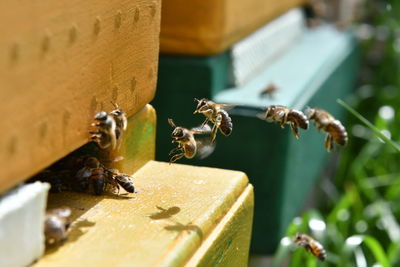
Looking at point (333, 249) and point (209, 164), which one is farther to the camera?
point (333, 249)

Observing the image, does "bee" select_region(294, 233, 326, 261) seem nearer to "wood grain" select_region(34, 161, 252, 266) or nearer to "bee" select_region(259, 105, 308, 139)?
"bee" select_region(259, 105, 308, 139)

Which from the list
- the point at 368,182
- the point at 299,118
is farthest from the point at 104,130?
the point at 368,182

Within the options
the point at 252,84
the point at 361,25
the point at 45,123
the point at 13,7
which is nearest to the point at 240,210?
the point at 45,123

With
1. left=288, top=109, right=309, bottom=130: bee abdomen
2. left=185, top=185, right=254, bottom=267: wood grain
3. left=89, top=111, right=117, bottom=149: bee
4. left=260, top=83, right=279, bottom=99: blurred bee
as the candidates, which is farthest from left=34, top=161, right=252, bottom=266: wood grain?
left=260, top=83, right=279, bottom=99: blurred bee

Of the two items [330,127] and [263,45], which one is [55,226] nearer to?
[330,127]

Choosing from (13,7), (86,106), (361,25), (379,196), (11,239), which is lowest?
(379,196)

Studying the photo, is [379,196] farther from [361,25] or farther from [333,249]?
[361,25]
